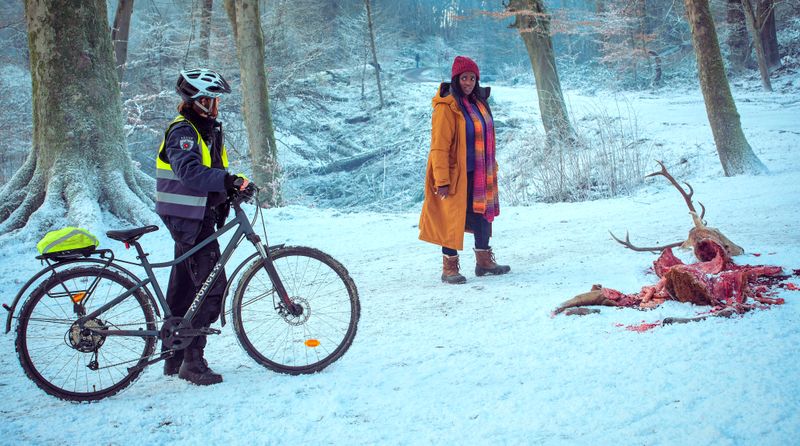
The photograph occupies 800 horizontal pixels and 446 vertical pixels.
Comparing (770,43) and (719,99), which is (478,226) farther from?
(770,43)

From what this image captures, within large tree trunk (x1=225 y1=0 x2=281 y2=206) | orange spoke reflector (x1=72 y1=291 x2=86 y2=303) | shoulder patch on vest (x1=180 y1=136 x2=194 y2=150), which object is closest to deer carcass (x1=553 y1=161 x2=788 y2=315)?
shoulder patch on vest (x1=180 y1=136 x2=194 y2=150)

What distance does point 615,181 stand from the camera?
10.2 meters

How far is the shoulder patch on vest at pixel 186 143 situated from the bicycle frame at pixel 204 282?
1.27ft

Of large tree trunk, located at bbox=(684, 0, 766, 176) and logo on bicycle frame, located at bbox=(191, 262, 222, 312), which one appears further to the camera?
large tree trunk, located at bbox=(684, 0, 766, 176)

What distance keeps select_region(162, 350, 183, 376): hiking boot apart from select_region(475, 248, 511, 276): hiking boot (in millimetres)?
2938

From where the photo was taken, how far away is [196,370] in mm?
3211

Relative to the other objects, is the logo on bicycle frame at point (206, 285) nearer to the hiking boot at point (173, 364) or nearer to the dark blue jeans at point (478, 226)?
the hiking boot at point (173, 364)

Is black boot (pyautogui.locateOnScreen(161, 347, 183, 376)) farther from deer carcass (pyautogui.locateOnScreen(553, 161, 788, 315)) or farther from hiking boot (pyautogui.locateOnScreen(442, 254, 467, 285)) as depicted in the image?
hiking boot (pyautogui.locateOnScreen(442, 254, 467, 285))

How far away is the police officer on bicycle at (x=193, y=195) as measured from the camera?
123 inches

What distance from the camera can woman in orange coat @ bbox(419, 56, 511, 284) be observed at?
5223 mm

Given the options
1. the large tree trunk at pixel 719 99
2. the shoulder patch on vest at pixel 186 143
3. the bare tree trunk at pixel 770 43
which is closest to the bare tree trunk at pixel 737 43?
the bare tree trunk at pixel 770 43

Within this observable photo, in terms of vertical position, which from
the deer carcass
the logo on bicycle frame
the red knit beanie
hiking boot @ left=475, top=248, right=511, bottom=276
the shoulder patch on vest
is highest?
the red knit beanie

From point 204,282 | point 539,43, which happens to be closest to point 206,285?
point 204,282

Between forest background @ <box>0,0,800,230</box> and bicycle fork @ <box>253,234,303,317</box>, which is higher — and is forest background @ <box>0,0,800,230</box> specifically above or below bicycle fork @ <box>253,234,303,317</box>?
above
